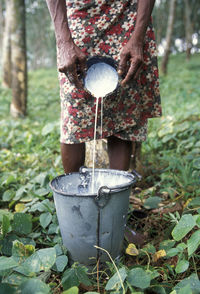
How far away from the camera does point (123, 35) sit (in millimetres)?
1589

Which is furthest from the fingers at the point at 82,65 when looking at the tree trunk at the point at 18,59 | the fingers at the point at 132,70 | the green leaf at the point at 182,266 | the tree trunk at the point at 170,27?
the tree trunk at the point at 170,27

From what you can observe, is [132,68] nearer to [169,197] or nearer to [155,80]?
[155,80]

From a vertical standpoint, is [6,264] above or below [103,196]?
below

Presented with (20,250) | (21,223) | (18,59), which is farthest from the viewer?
(18,59)

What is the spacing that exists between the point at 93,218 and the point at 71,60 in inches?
28.9

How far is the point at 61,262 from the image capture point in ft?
4.13

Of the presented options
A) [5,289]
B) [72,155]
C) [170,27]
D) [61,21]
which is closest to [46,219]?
[72,155]

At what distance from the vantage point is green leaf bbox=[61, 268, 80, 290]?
1119mm

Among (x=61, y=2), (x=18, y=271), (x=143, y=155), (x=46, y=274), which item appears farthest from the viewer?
(x=143, y=155)

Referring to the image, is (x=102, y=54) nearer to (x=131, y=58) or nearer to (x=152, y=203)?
(x=131, y=58)

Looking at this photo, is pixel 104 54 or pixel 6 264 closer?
pixel 6 264

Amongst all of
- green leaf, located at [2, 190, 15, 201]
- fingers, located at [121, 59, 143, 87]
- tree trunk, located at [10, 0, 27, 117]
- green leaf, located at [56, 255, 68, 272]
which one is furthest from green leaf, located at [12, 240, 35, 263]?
tree trunk, located at [10, 0, 27, 117]

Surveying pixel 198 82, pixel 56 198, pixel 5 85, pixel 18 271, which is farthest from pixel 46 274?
pixel 5 85

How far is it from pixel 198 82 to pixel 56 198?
25.5 ft
